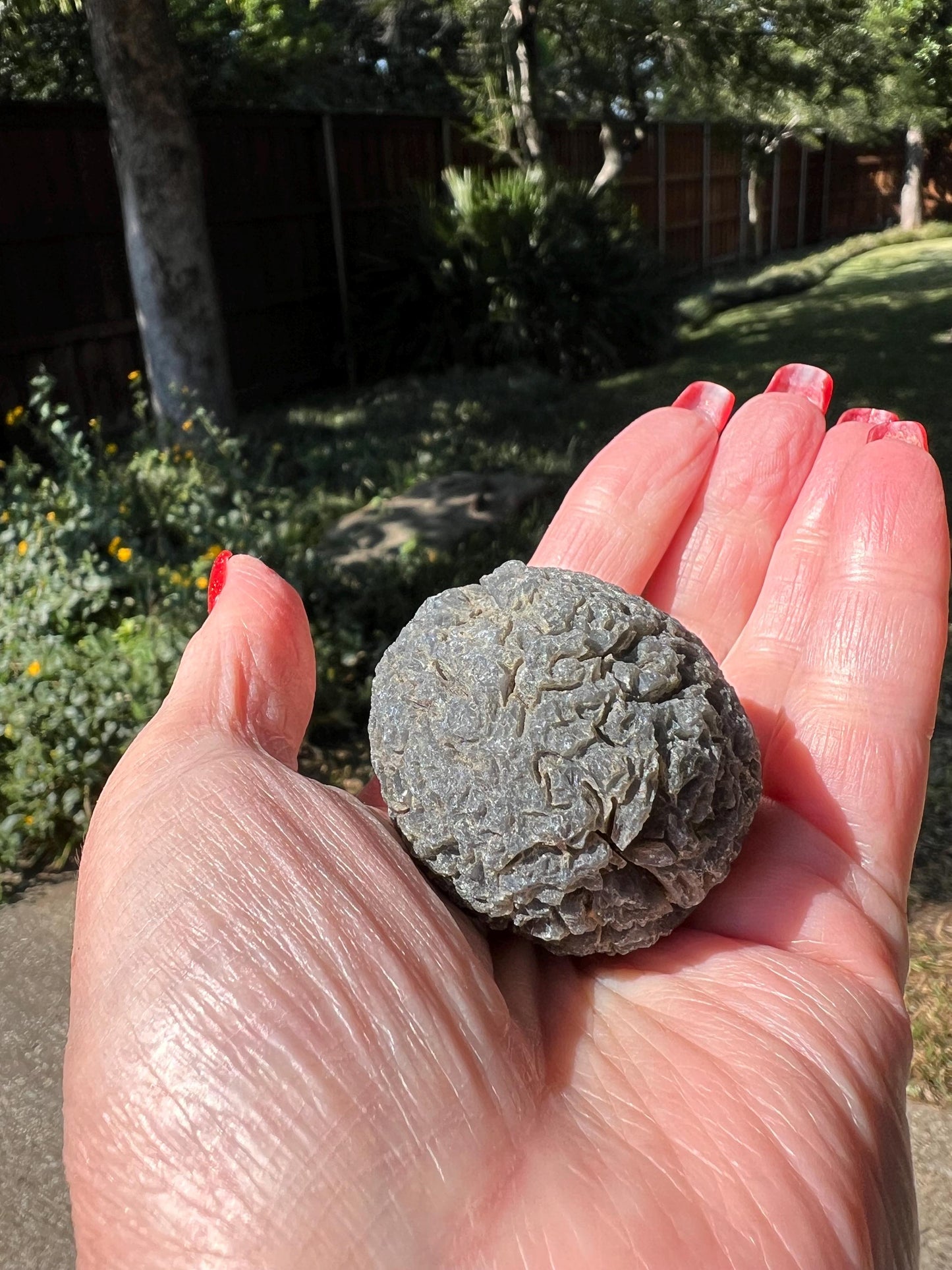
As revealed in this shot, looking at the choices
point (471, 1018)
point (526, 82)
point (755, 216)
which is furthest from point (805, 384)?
point (755, 216)

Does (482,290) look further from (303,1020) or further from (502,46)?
(303,1020)

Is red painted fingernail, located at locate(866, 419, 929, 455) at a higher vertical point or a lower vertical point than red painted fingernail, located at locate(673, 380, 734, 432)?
lower

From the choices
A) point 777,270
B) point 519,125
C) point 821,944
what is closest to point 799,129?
point 777,270

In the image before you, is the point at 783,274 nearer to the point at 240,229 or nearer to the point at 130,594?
the point at 240,229

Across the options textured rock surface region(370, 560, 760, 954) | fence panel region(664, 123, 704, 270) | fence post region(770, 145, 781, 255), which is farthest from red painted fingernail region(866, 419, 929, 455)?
fence post region(770, 145, 781, 255)

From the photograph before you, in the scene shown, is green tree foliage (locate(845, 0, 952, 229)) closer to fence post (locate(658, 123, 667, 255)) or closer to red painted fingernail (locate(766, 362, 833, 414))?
red painted fingernail (locate(766, 362, 833, 414))
